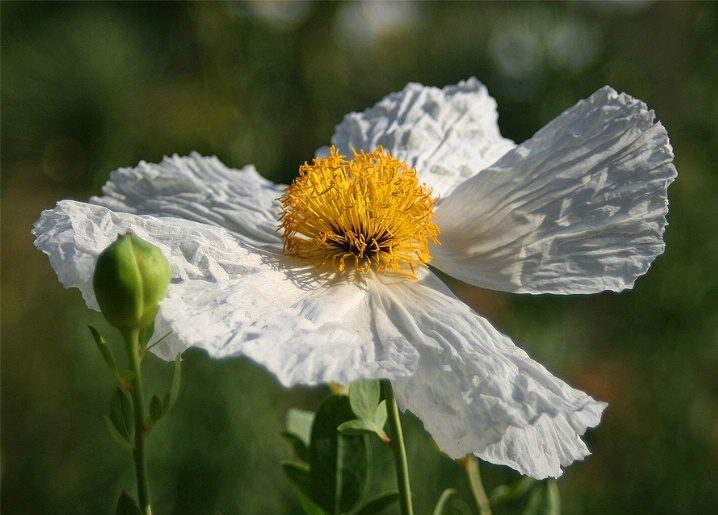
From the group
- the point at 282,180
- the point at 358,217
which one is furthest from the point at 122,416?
the point at 282,180

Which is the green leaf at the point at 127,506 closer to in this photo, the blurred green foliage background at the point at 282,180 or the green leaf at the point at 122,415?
the green leaf at the point at 122,415

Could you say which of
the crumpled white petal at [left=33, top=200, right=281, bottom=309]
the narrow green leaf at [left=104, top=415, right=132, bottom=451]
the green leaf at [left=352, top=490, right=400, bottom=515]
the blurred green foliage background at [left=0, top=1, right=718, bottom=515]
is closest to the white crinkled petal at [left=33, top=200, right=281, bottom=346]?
the crumpled white petal at [left=33, top=200, right=281, bottom=309]

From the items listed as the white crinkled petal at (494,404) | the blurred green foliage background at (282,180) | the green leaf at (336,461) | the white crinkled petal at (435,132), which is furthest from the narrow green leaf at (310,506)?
the blurred green foliage background at (282,180)

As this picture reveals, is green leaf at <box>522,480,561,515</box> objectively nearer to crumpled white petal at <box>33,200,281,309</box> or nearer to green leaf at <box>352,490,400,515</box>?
green leaf at <box>352,490,400,515</box>

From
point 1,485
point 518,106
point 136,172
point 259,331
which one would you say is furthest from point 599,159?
point 1,485

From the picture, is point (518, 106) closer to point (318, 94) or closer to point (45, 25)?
point (318, 94)

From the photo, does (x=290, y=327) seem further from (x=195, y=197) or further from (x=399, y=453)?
(x=195, y=197)
